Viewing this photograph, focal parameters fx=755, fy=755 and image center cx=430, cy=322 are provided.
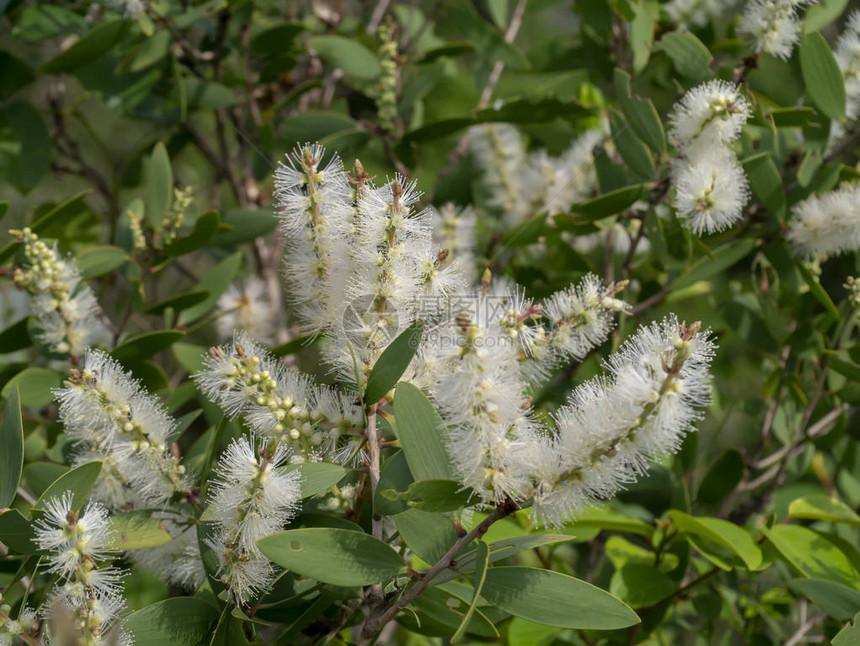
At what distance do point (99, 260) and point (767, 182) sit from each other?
1.46 metres

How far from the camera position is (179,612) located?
1.12m

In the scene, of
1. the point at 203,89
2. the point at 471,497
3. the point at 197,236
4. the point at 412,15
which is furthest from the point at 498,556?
the point at 412,15

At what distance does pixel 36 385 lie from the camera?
155cm

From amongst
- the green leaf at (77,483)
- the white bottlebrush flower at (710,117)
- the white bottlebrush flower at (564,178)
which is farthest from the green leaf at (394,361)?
the white bottlebrush flower at (564,178)

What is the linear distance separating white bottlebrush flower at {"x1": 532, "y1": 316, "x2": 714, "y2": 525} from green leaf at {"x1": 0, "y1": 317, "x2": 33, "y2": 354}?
117 cm

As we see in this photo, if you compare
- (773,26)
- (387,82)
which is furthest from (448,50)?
(773,26)

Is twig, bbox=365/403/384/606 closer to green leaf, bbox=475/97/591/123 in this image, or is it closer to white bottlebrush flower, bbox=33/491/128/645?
white bottlebrush flower, bbox=33/491/128/645

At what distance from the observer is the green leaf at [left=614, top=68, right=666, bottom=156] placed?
1.53 m

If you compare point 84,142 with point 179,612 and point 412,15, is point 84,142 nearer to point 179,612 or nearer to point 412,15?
point 412,15

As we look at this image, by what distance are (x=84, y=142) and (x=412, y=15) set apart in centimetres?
336

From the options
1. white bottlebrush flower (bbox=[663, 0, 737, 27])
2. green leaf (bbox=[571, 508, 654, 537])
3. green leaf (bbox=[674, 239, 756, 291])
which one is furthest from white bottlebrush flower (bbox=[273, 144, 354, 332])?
white bottlebrush flower (bbox=[663, 0, 737, 27])

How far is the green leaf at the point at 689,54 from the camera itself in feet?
5.47

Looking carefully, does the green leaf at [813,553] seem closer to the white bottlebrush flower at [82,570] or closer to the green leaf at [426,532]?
the green leaf at [426,532]

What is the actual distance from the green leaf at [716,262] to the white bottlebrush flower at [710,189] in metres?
0.20
